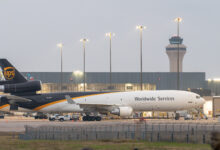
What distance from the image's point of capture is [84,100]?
87312mm

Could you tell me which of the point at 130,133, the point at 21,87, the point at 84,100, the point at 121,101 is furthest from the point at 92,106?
the point at 130,133

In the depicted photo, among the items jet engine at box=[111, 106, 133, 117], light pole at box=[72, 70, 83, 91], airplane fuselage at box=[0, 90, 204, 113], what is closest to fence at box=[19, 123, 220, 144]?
jet engine at box=[111, 106, 133, 117]

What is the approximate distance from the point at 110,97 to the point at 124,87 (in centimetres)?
11059

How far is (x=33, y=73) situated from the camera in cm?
19975

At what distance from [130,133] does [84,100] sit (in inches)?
1549

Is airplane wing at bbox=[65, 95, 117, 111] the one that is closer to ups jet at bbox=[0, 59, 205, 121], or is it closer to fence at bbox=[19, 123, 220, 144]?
ups jet at bbox=[0, 59, 205, 121]

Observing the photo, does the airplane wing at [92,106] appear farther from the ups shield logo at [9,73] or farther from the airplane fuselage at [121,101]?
the ups shield logo at [9,73]

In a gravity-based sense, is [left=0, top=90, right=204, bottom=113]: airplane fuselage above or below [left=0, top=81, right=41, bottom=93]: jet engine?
below

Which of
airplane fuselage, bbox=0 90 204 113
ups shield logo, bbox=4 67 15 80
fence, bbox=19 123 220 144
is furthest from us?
airplane fuselage, bbox=0 90 204 113

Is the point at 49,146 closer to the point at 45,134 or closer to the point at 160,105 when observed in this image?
the point at 45,134

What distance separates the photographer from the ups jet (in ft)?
281

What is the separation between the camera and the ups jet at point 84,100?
281 ft

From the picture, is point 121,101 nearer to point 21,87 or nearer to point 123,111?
point 123,111

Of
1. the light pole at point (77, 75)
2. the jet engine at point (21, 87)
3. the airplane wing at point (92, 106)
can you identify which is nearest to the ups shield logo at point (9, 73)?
the jet engine at point (21, 87)
